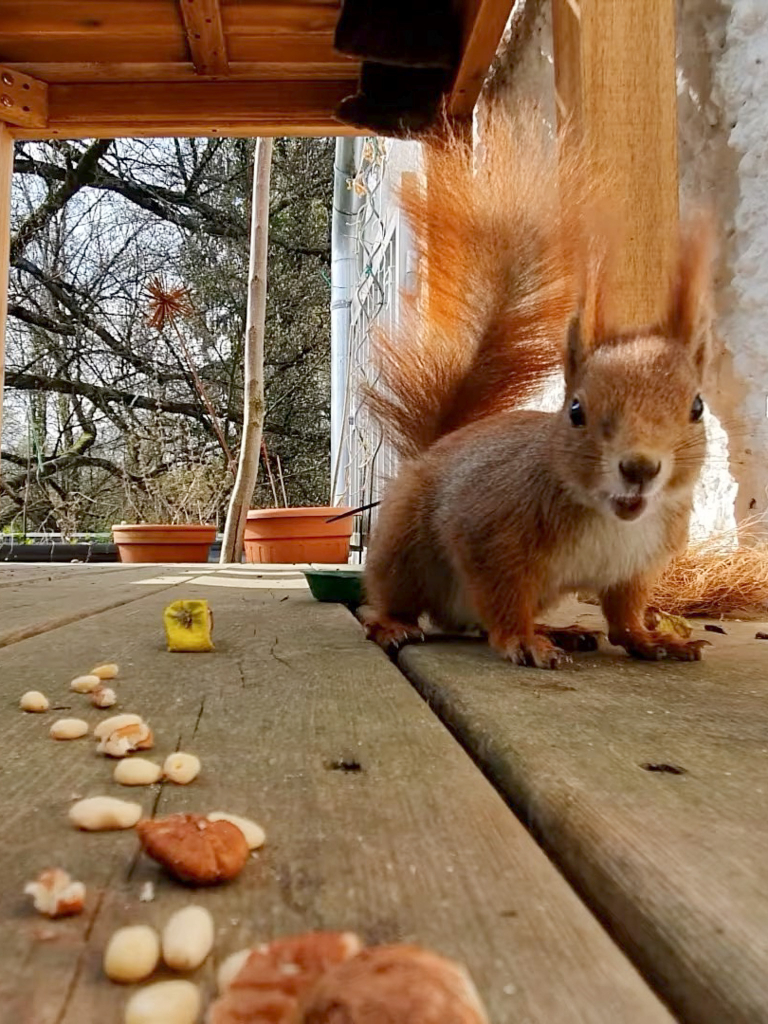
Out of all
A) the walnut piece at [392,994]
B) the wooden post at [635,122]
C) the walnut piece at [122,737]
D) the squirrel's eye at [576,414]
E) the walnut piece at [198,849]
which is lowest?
the walnut piece at [122,737]

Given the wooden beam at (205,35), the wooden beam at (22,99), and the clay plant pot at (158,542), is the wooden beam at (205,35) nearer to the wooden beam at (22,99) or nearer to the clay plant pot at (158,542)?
the wooden beam at (22,99)

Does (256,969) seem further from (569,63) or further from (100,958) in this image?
(569,63)

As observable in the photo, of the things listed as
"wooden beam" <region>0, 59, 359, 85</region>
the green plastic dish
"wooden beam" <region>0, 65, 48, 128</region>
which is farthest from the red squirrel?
"wooden beam" <region>0, 65, 48, 128</region>

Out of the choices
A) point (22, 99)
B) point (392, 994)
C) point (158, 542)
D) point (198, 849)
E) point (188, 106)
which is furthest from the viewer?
point (158, 542)

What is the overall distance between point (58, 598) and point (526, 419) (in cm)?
91

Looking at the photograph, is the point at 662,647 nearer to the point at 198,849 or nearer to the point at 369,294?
the point at 198,849

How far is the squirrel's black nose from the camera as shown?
88 cm

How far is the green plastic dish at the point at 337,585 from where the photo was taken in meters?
1.66

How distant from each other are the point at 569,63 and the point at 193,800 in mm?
1222

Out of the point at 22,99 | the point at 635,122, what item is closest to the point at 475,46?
the point at 635,122

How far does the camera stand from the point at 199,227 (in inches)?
279

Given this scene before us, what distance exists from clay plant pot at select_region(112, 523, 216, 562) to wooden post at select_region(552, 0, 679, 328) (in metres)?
2.89

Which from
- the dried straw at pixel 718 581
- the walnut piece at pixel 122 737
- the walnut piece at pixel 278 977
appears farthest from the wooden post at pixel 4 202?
the walnut piece at pixel 278 977

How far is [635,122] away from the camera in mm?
1299
